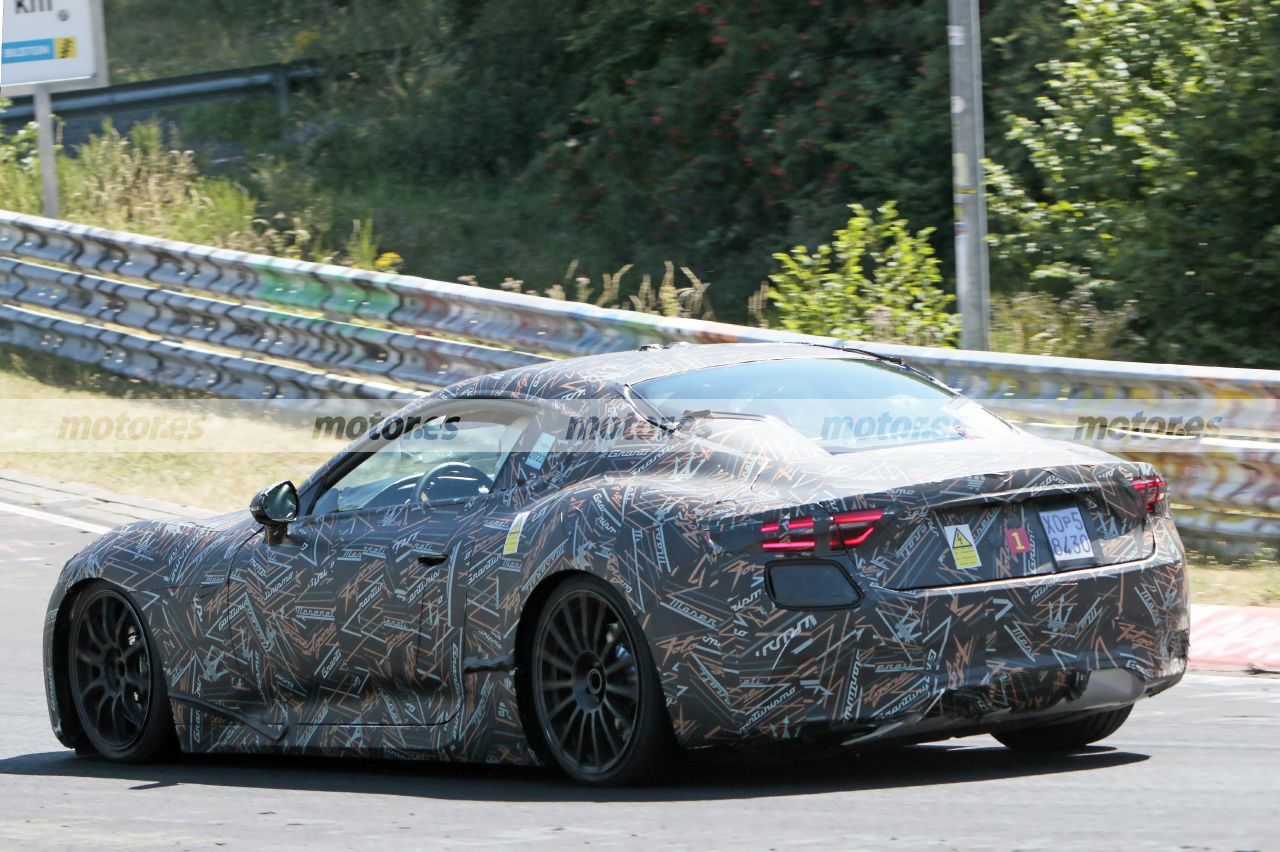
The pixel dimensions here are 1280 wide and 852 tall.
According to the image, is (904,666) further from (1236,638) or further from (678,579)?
(1236,638)

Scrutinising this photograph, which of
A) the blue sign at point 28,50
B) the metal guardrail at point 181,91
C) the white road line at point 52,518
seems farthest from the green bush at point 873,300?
the metal guardrail at point 181,91

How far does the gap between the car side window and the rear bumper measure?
1.26 metres

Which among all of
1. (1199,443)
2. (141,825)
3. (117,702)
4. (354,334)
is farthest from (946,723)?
(354,334)

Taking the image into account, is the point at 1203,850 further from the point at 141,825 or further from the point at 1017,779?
the point at 141,825

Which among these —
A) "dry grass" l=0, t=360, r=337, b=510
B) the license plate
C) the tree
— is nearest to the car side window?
the license plate

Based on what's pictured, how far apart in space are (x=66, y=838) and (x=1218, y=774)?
3462 millimetres

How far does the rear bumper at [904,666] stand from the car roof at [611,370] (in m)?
1.16

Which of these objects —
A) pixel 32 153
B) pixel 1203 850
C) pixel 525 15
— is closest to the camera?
pixel 1203 850

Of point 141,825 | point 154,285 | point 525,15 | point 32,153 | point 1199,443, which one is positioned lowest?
point 141,825

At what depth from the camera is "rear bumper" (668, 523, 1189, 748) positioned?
5.20 m

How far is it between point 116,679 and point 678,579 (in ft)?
9.89

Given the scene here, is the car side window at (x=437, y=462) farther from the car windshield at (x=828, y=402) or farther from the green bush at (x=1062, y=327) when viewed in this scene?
the green bush at (x=1062, y=327)

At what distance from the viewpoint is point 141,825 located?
Answer: 5.87m

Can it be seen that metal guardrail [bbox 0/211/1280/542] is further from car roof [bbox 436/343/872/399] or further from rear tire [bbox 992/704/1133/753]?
car roof [bbox 436/343/872/399]
